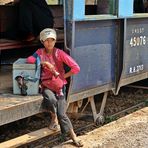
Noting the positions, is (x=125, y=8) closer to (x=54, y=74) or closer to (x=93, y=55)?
(x=93, y=55)

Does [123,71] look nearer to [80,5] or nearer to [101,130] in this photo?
[101,130]

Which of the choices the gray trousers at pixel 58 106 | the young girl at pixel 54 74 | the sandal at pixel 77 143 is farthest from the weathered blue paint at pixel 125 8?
the sandal at pixel 77 143

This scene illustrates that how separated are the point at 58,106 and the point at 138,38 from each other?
2.05 m

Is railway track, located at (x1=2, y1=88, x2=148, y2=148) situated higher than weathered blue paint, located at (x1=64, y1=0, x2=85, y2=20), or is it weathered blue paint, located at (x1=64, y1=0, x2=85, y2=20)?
weathered blue paint, located at (x1=64, y1=0, x2=85, y2=20)

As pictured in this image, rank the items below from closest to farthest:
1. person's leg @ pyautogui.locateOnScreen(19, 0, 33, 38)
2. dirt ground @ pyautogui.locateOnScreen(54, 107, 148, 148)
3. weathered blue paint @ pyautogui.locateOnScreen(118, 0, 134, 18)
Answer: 1. dirt ground @ pyautogui.locateOnScreen(54, 107, 148, 148)
2. weathered blue paint @ pyautogui.locateOnScreen(118, 0, 134, 18)
3. person's leg @ pyautogui.locateOnScreen(19, 0, 33, 38)

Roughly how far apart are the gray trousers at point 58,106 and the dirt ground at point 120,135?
14.2 inches

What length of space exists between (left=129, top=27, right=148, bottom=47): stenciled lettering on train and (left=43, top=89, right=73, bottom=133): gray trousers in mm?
1703

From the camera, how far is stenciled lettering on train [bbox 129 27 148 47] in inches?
237

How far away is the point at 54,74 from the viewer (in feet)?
15.2

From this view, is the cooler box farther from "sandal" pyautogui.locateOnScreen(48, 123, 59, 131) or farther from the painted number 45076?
the painted number 45076

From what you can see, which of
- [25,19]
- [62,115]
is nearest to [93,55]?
[62,115]

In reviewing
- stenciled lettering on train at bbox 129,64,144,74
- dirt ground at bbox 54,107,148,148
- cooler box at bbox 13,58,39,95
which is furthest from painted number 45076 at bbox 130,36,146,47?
cooler box at bbox 13,58,39,95

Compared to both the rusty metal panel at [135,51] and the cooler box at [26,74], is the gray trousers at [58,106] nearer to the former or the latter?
the cooler box at [26,74]

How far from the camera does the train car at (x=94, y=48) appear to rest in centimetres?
454
